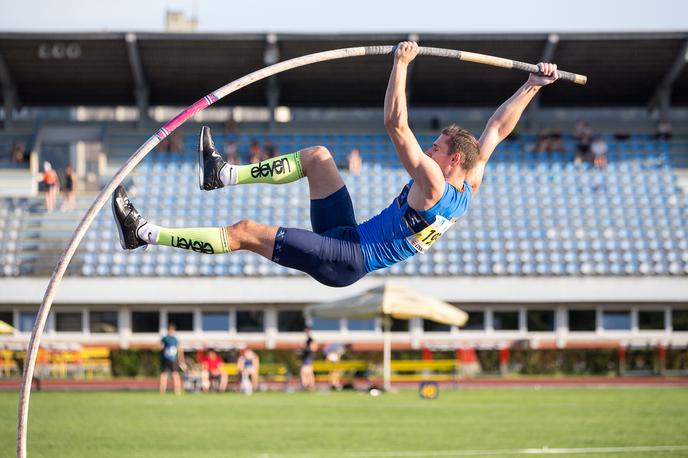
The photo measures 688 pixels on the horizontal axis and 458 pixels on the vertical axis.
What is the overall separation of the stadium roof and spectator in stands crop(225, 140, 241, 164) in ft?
5.42

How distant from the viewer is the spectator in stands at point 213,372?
24.3m

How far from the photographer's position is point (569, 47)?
31.7 metres

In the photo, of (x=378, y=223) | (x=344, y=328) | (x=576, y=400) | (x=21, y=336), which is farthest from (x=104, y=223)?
(x=378, y=223)

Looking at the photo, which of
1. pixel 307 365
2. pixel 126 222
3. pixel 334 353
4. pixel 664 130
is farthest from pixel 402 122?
pixel 664 130

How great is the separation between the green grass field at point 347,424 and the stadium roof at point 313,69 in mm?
12271

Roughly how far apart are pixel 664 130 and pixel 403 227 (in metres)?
26.9

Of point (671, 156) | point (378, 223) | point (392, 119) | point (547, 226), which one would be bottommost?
point (378, 223)

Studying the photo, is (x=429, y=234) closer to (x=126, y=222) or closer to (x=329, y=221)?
(x=329, y=221)

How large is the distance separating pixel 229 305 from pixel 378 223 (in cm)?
2297

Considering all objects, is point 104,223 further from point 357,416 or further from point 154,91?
point 357,416

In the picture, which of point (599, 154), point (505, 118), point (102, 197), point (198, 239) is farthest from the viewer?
point (599, 154)

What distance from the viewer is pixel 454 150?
317 inches

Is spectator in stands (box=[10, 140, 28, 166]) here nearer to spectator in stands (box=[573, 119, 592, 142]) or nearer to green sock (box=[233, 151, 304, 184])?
spectator in stands (box=[573, 119, 592, 142])

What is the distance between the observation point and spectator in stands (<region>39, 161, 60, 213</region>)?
102 ft
